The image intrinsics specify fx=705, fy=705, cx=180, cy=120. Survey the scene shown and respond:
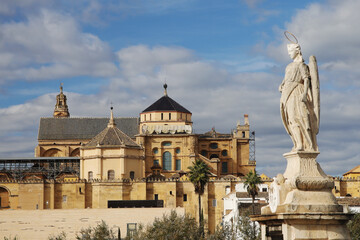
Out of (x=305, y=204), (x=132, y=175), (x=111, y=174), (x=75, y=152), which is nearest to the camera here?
(x=305, y=204)

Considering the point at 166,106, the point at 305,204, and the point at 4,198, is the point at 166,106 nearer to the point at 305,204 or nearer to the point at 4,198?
the point at 4,198

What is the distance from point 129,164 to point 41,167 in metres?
17.2

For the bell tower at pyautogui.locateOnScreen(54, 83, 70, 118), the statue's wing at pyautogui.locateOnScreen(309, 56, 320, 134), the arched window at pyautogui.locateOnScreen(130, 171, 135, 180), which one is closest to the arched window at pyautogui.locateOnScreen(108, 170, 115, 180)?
the arched window at pyautogui.locateOnScreen(130, 171, 135, 180)

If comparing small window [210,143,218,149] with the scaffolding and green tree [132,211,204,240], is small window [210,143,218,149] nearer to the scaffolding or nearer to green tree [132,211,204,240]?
the scaffolding

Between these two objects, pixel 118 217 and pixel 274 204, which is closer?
pixel 274 204

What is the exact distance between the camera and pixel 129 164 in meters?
87.6

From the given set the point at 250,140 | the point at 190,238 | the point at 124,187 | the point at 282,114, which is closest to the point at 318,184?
the point at 282,114

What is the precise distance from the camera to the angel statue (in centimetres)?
1048

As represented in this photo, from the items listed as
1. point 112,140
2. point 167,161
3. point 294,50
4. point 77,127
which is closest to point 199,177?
point 112,140

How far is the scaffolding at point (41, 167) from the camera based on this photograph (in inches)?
3797

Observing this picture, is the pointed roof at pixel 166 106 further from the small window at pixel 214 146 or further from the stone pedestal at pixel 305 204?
the stone pedestal at pixel 305 204

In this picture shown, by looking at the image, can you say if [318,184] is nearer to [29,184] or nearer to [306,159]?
[306,159]

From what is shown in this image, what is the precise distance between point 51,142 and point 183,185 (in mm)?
Result: 30806

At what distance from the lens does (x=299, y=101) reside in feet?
34.8
